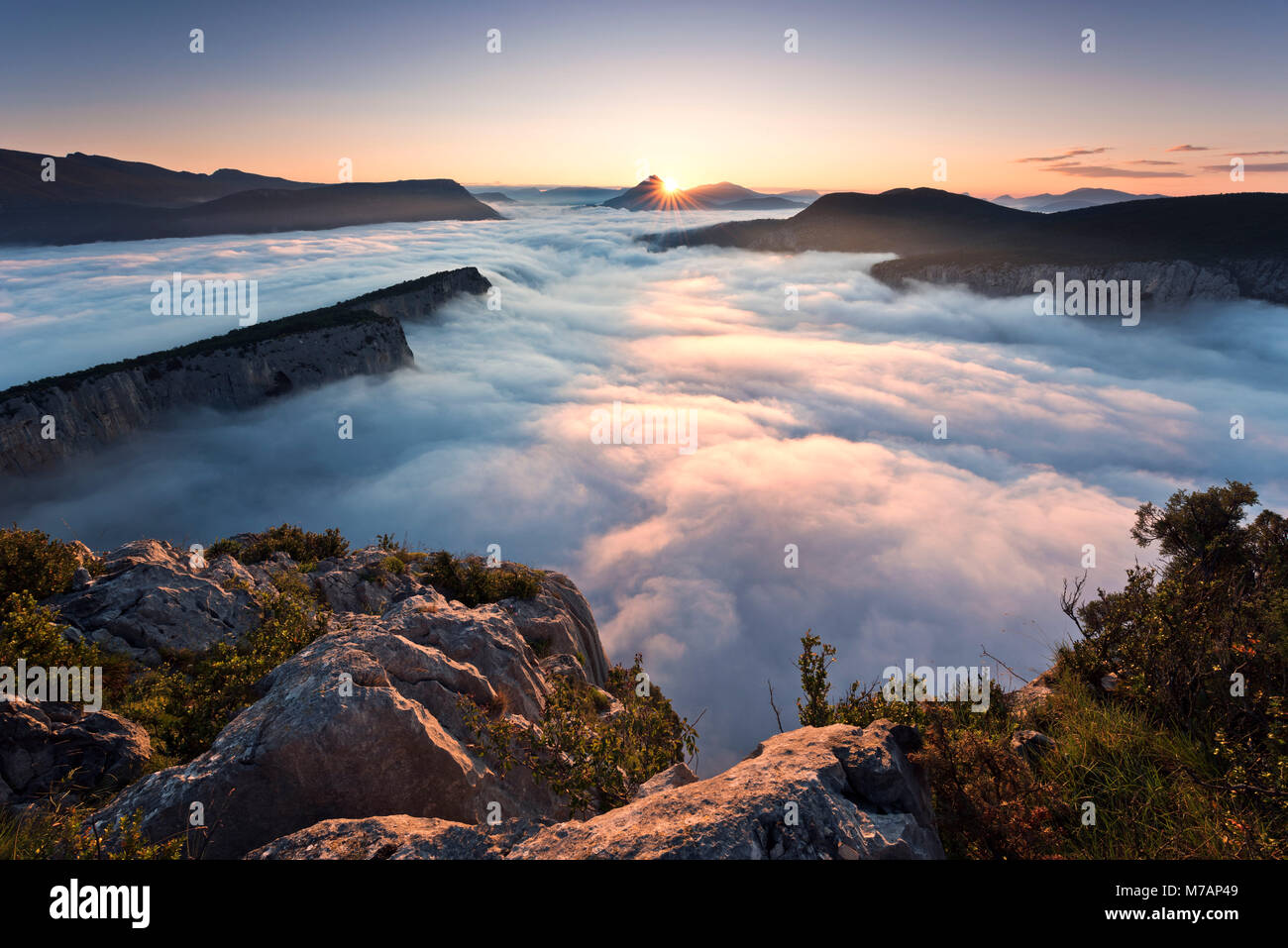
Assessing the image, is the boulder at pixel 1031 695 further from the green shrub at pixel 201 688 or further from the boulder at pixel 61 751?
the boulder at pixel 61 751

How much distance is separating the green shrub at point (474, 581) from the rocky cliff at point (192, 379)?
6293 centimetres

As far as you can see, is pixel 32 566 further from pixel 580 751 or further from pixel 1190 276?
pixel 1190 276

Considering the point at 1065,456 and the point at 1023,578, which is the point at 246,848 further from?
the point at 1065,456

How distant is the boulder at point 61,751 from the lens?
7.42 m

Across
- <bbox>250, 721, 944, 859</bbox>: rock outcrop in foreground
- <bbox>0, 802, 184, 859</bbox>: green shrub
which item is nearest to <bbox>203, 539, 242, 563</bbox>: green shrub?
<bbox>0, 802, 184, 859</bbox>: green shrub

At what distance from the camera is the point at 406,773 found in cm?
688

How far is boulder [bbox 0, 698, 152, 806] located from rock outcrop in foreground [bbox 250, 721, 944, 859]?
4969 millimetres

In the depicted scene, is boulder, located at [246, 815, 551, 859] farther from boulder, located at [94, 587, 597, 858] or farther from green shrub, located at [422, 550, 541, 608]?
green shrub, located at [422, 550, 541, 608]

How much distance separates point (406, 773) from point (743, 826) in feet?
16.1

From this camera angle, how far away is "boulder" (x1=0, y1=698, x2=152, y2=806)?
292 inches

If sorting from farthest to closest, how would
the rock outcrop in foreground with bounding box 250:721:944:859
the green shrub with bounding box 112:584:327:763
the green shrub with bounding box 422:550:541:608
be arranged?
the green shrub with bounding box 422:550:541:608 < the green shrub with bounding box 112:584:327:763 < the rock outcrop in foreground with bounding box 250:721:944:859

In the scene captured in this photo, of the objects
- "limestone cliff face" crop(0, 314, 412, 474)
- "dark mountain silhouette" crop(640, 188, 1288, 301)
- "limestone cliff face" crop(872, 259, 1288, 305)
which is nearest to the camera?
"limestone cliff face" crop(0, 314, 412, 474)

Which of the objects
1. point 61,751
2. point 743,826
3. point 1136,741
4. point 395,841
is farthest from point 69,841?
point 1136,741
